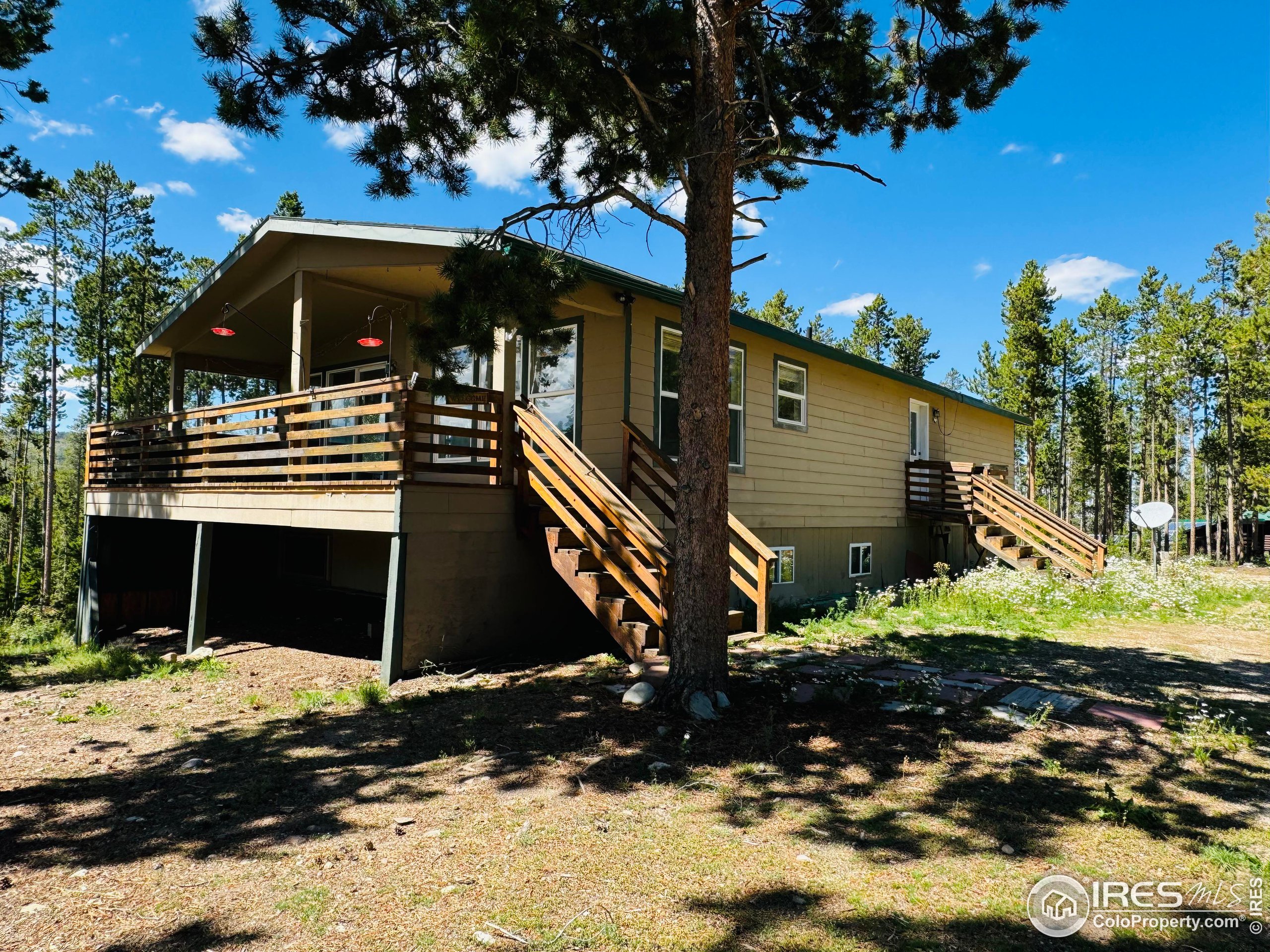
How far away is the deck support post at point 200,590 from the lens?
30.4ft

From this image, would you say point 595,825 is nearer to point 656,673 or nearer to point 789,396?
point 656,673

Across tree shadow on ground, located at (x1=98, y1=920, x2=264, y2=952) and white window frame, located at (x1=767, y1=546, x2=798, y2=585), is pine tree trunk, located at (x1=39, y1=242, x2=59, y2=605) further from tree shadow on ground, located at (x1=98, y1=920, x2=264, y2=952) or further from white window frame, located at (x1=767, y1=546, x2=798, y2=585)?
tree shadow on ground, located at (x1=98, y1=920, x2=264, y2=952)

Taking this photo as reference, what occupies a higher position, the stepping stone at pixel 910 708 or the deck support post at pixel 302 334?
the deck support post at pixel 302 334

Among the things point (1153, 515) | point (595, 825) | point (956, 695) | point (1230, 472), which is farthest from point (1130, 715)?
point (1230, 472)

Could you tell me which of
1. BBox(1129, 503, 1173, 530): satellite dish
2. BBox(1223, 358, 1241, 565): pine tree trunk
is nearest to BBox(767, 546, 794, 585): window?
BBox(1129, 503, 1173, 530): satellite dish

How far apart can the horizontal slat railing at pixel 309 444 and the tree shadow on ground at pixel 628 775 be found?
104 inches

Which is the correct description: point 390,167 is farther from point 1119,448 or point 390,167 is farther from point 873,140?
point 1119,448

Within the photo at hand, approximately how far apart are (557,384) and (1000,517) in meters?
10.1

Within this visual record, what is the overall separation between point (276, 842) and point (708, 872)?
83.1 inches

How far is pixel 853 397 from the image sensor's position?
14516 mm

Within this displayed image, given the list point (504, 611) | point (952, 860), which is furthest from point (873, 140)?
point (952, 860)

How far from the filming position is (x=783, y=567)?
12.2m

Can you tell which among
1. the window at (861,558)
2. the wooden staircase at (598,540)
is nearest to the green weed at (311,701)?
the wooden staircase at (598,540)

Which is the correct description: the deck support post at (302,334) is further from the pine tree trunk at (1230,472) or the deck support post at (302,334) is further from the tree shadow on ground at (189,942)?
the pine tree trunk at (1230,472)
